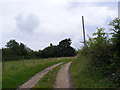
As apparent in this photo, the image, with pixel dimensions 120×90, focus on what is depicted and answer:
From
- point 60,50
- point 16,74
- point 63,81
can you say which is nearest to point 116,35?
point 63,81

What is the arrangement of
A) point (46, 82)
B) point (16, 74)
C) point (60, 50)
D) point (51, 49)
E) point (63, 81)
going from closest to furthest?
point (46, 82) < point (63, 81) < point (16, 74) < point (51, 49) < point (60, 50)

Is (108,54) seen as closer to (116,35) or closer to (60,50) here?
(116,35)

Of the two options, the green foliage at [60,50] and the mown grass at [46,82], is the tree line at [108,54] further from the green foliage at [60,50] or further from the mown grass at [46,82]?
the green foliage at [60,50]

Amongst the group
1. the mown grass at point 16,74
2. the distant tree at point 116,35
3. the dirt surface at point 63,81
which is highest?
the distant tree at point 116,35

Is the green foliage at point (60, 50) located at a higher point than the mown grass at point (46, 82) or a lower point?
higher

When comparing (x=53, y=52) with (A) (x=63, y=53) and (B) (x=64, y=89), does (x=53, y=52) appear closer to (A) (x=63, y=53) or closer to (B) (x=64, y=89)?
(A) (x=63, y=53)

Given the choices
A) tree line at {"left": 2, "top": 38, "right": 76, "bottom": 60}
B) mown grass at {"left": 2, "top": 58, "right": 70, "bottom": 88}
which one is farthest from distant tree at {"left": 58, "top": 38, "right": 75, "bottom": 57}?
mown grass at {"left": 2, "top": 58, "right": 70, "bottom": 88}

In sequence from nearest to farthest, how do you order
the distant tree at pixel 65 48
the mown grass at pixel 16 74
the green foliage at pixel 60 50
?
the mown grass at pixel 16 74 < the green foliage at pixel 60 50 < the distant tree at pixel 65 48

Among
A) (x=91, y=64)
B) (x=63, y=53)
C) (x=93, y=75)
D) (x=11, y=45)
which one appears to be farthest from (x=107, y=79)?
(x=63, y=53)

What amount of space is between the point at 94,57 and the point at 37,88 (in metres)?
5.99

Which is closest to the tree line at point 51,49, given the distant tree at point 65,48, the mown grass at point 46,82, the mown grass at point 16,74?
the distant tree at point 65,48

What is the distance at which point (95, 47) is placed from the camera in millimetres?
16797

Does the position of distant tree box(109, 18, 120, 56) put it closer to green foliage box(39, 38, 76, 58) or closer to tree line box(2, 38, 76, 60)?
tree line box(2, 38, 76, 60)

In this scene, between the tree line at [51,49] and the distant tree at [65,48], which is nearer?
the tree line at [51,49]
